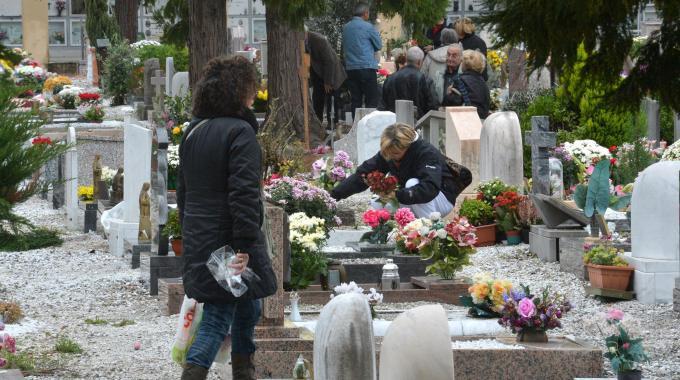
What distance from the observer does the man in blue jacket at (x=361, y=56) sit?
765 inches

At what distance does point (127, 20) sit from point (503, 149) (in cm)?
2091

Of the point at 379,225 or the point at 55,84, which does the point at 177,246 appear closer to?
the point at 379,225

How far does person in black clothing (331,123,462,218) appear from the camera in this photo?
11281mm

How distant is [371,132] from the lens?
1491 centimetres

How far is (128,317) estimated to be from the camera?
9398 millimetres

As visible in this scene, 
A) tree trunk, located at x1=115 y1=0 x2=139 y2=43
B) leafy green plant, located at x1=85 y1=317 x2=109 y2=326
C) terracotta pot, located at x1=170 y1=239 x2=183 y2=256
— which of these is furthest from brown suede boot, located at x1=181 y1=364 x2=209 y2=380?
tree trunk, located at x1=115 y1=0 x2=139 y2=43

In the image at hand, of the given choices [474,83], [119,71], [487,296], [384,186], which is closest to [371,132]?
[474,83]

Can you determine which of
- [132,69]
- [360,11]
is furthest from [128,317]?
[132,69]

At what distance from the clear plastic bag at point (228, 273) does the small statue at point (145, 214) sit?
5373mm

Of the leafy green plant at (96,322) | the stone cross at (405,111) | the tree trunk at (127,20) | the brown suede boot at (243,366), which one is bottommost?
the leafy green plant at (96,322)

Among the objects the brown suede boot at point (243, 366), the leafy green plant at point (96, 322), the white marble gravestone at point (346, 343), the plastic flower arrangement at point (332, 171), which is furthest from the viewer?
the plastic flower arrangement at point (332, 171)

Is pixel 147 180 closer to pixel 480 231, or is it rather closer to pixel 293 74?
pixel 480 231

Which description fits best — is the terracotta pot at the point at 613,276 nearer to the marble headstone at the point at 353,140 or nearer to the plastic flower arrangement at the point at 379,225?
the plastic flower arrangement at the point at 379,225

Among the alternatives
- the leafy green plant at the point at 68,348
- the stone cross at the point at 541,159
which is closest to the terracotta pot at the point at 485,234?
the stone cross at the point at 541,159
